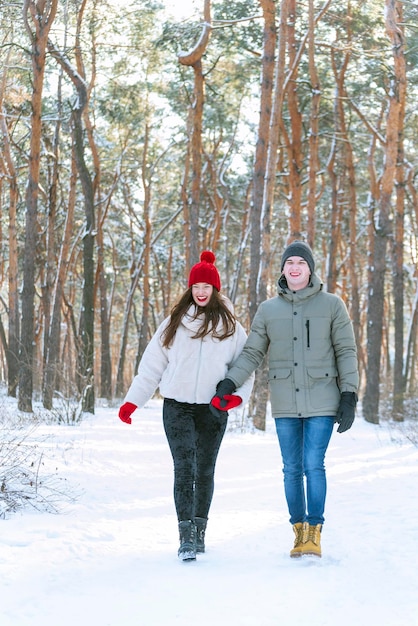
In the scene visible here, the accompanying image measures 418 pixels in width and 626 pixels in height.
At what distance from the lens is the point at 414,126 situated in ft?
75.7

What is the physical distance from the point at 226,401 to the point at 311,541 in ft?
Result: 3.01

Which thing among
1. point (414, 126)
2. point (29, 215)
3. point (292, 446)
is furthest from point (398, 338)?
point (292, 446)

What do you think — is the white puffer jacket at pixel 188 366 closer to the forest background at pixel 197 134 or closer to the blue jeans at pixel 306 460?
the blue jeans at pixel 306 460

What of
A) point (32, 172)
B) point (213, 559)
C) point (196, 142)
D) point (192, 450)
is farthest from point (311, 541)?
point (196, 142)

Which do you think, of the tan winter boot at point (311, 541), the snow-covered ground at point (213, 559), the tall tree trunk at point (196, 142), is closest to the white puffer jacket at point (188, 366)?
the tan winter boot at point (311, 541)

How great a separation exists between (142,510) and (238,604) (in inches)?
117

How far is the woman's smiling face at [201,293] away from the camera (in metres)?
4.85

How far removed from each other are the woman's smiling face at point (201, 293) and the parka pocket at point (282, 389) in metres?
0.60

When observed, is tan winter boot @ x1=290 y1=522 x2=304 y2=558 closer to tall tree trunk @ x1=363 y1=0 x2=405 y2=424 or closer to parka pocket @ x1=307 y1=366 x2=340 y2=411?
parka pocket @ x1=307 y1=366 x2=340 y2=411

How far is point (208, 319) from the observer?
4.78 m

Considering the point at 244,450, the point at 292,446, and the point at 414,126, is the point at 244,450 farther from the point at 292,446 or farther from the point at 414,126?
the point at 414,126

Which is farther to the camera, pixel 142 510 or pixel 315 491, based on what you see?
pixel 142 510

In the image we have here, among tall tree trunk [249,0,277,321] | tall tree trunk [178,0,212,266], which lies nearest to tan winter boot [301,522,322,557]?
tall tree trunk [249,0,277,321]

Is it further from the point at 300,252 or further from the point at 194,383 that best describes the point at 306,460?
the point at 300,252
